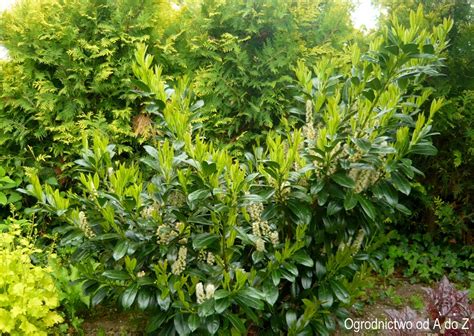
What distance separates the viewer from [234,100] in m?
3.66

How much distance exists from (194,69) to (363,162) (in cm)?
195

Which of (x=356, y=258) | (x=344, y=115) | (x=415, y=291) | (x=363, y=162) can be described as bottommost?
(x=415, y=291)

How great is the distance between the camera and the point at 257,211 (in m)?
2.28

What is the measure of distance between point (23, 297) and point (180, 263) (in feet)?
3.02

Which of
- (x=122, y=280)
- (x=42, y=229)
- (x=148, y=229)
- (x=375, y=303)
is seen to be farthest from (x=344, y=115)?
(x=42, y=229)

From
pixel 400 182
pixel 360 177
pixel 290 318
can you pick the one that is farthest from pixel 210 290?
pixel 400 182

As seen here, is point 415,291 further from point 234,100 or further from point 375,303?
point 234,100

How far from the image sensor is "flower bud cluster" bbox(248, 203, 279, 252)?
2268 millimetres

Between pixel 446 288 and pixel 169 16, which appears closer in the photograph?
pixel 446 288

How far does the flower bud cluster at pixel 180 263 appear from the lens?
7.48 feet

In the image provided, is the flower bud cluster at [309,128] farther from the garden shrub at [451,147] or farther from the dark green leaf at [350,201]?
the garden shrub at [451,147]

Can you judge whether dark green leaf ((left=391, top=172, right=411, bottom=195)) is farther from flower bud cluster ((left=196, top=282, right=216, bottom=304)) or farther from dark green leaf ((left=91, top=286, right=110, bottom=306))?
A: dark green leaf ((left=91, top=286, right=110, bottom=306))

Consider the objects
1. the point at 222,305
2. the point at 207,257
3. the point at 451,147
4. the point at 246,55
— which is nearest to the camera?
the point at 222,305

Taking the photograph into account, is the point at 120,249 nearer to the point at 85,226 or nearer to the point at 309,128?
the point at 85,226
